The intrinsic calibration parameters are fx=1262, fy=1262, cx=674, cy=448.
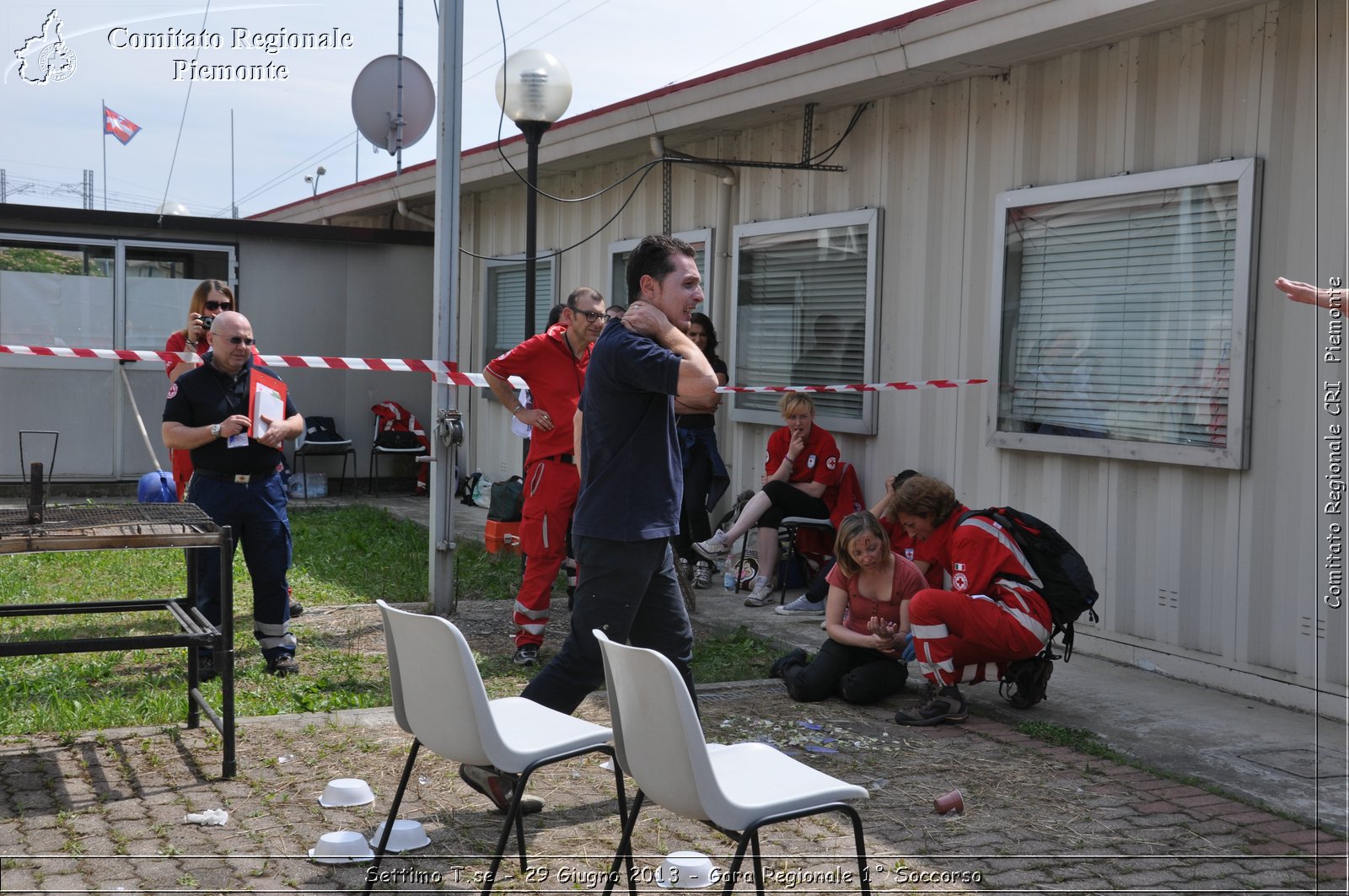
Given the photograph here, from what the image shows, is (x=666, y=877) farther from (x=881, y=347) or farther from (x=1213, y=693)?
(x=881, y=347)

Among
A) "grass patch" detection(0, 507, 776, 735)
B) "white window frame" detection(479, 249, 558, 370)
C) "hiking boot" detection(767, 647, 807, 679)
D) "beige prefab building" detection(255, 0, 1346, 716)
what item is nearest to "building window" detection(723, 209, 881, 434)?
"beige prefab building" detection(255, 0, 1346, 716)

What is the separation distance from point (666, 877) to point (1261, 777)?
102 inches

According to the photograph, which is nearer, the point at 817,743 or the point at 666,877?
the point at 666,877

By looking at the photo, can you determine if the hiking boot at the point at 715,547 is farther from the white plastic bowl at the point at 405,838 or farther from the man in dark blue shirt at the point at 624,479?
the white plastic bowl at the point at 405,838

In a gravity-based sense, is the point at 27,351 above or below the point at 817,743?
above

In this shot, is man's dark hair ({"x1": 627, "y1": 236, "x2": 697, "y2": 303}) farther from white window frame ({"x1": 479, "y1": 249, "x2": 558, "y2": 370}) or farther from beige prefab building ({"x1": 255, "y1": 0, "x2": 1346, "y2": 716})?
white window frame ({"x1": 479, "y1": 249, "x2": 558, "y2": 370})

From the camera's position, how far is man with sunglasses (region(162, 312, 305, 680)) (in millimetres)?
6195

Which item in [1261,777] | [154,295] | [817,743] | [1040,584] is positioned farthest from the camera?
[154,295]

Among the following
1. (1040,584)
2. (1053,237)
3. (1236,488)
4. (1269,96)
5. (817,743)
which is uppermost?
(1269,96)

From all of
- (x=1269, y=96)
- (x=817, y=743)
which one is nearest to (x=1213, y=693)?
(x=817, y=743)

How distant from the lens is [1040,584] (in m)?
5.75

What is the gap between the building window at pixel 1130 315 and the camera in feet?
20.3

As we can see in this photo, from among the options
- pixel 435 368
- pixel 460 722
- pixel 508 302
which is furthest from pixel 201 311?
pixel 508 302

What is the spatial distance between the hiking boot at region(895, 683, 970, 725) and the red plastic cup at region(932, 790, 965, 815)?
3.66 ft
